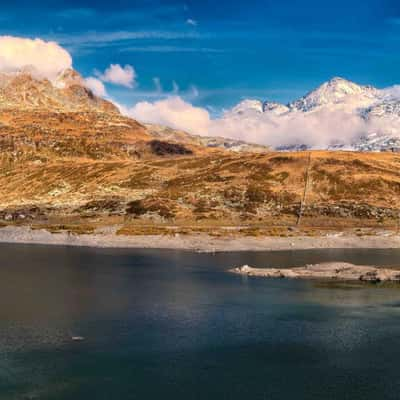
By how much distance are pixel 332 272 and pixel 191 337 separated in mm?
60668

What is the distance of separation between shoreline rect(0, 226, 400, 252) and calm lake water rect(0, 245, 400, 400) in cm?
5071

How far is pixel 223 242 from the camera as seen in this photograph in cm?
18388

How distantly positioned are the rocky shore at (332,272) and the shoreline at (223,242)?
1817 inches

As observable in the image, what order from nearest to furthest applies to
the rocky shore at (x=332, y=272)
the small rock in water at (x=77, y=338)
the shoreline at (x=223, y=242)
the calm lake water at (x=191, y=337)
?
the calm lake water at (x=191, y=337), the small rock in water at (x=77, y=338), the rocky shore at (x=332, y=272), the shoreline at (x=223, y=242)

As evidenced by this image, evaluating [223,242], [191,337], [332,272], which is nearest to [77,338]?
[191,337]

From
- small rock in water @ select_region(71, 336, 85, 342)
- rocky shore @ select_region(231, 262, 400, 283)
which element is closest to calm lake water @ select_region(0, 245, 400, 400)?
small rock in water @ select_region(71, 336, 85, 342)

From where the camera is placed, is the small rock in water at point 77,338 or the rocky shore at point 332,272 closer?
the small rock in water at point 77,338

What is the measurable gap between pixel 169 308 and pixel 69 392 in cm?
3712

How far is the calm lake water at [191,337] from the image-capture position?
5797 centimetres

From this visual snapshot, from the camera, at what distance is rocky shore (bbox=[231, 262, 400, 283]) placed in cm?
12238

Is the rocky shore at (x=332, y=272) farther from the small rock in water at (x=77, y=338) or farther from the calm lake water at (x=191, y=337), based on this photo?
the small rock in water at (x=77, y=338)

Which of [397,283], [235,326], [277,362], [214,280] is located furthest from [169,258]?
[277,362]

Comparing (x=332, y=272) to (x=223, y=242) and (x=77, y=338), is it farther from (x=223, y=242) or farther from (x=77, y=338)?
(x=77, y=338)

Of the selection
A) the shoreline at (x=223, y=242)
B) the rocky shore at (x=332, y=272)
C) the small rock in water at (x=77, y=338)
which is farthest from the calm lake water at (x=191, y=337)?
the shoreline at (x=223, y=242)
